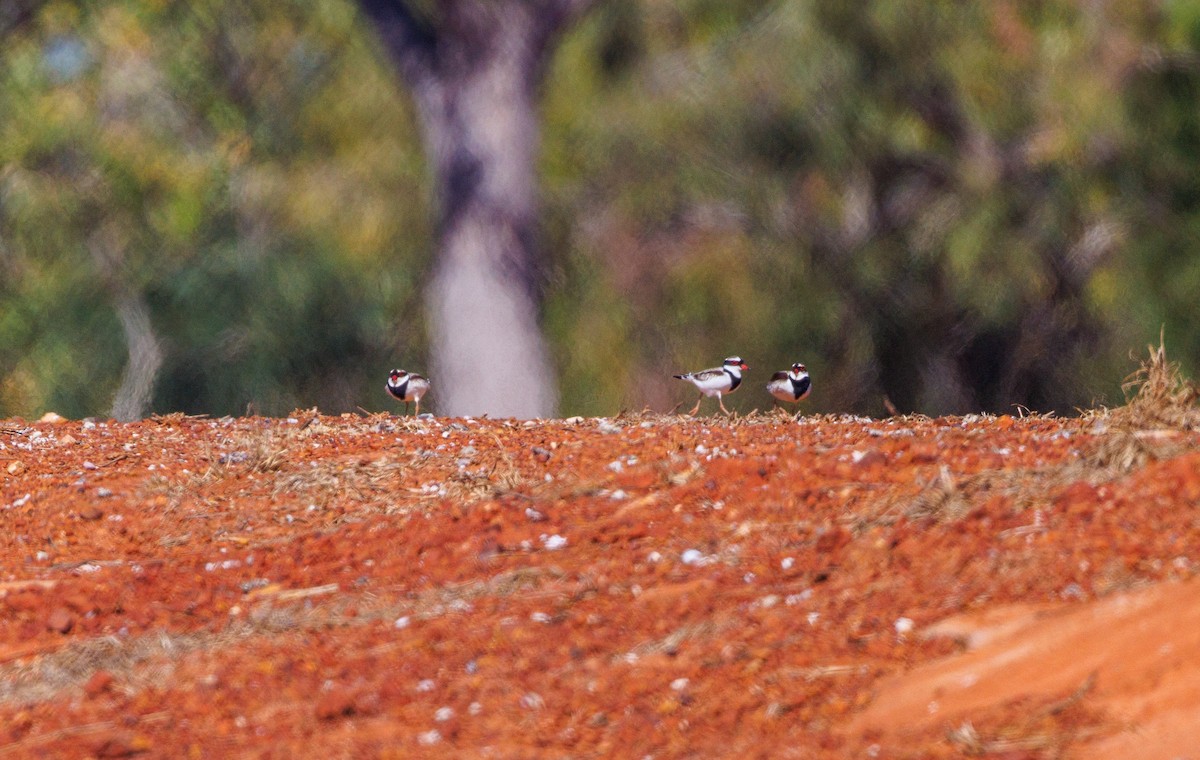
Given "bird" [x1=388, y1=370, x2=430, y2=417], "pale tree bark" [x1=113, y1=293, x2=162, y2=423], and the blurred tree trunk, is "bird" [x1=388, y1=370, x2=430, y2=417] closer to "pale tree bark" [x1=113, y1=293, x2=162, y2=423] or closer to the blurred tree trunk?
the blurred tree trunk

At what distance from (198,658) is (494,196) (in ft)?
28.3

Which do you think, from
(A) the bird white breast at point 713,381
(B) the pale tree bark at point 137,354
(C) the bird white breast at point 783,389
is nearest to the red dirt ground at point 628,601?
(A) the bird white breast at point 713,381

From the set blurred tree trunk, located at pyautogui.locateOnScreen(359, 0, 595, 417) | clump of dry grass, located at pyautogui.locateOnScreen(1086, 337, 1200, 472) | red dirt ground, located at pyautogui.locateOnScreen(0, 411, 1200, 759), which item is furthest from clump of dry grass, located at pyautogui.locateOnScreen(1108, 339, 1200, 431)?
blurred tree trunk, located at pyautogui.locateOnScreen(359, 0, 595, 417)

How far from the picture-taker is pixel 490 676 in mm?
5109

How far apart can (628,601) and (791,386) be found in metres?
8.79

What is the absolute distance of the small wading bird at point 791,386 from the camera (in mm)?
14297

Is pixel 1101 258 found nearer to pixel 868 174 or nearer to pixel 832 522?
pixel 868 174

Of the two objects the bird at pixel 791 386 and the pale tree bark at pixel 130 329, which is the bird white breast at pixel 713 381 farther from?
the pale tree bark at pixel 130 329

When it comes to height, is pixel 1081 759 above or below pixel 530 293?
below

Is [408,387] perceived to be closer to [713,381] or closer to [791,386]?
[713,381]

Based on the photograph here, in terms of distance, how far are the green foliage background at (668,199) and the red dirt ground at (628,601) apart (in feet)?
25.3

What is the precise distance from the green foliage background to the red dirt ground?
771cm

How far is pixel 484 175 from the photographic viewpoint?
14.0m

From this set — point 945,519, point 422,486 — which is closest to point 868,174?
point 422,486
